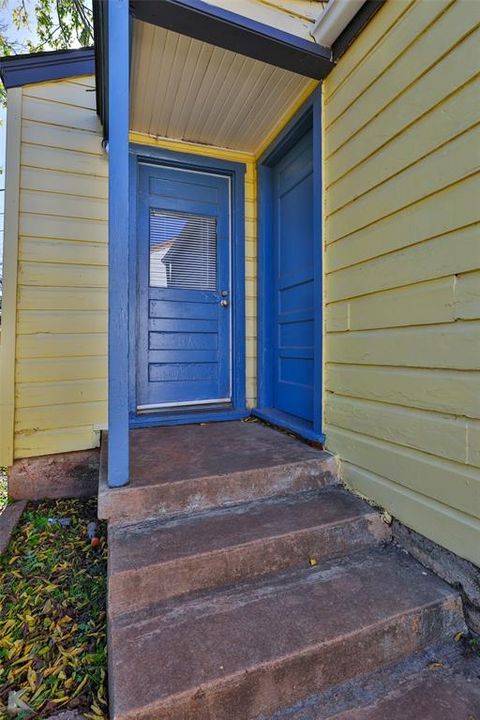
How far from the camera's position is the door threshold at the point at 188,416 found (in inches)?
104

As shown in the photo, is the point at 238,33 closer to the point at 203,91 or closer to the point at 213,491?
the point at 203,91

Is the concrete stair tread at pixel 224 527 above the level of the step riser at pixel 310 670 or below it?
above

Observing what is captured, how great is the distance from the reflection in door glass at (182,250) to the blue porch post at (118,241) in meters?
1.28

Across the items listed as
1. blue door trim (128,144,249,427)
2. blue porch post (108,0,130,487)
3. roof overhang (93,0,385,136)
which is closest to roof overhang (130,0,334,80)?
roof overhang (93,0,385,136)

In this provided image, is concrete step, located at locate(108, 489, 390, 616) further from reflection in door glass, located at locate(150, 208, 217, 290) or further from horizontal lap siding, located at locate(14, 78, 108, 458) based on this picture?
reflection in door glass, located at locate(150, 208, 217, 290)

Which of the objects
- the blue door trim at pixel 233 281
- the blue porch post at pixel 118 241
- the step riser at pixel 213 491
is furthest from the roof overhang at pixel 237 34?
the step riser at pixel 213 491

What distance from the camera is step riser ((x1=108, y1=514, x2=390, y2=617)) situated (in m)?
1.19

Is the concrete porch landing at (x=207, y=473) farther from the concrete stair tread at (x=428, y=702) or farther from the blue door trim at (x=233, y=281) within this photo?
the concrete stair tread at (x=428, y=702)

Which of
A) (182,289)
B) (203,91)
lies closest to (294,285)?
(182,289)

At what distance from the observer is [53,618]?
1360 millimetres

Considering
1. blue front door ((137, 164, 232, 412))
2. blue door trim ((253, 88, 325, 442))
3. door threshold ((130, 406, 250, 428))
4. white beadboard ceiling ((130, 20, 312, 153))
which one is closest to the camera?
white beadboard ceiling ((130, 20, 312, 153))

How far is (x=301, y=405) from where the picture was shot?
256 centimetres

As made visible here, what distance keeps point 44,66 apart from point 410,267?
2.74 meters

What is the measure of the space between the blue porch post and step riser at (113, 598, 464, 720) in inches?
29.6
